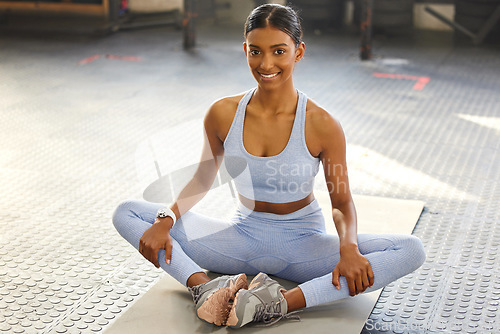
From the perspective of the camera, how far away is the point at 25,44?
22.0ft

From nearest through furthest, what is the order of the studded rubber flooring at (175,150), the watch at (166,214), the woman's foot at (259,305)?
the woman's foot at (259,305) → the watch at (166,214) → the studded rubber flooring at (175,150)

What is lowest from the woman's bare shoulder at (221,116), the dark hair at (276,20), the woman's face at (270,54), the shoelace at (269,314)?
the shoelace at (269,314)

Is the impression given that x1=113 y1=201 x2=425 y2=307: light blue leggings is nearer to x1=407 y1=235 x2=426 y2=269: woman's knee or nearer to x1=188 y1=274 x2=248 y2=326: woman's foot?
x1=407 y1=235 x2=426 y2=269: woman's knee

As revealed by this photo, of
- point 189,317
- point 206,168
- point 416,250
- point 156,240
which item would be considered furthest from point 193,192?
point 416,250

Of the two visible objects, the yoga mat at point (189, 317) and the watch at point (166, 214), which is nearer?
the yoga mat at point (189, 317)

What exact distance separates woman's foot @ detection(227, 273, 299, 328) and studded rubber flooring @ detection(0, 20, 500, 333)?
32cm

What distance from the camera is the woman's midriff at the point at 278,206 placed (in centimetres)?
221

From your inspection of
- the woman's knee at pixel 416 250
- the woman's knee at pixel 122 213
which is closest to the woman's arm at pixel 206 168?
the woman's knee at pixel 122 213

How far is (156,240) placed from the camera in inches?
85.0

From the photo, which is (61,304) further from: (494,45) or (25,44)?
(494,45)

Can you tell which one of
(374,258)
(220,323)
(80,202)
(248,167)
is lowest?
(80,202)

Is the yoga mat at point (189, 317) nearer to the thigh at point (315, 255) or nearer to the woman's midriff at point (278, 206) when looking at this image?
the thigh at point (315, 255)

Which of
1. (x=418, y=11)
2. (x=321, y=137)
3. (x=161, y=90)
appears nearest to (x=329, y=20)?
(x=418, y=11)

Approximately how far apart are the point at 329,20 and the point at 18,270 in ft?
18.8
